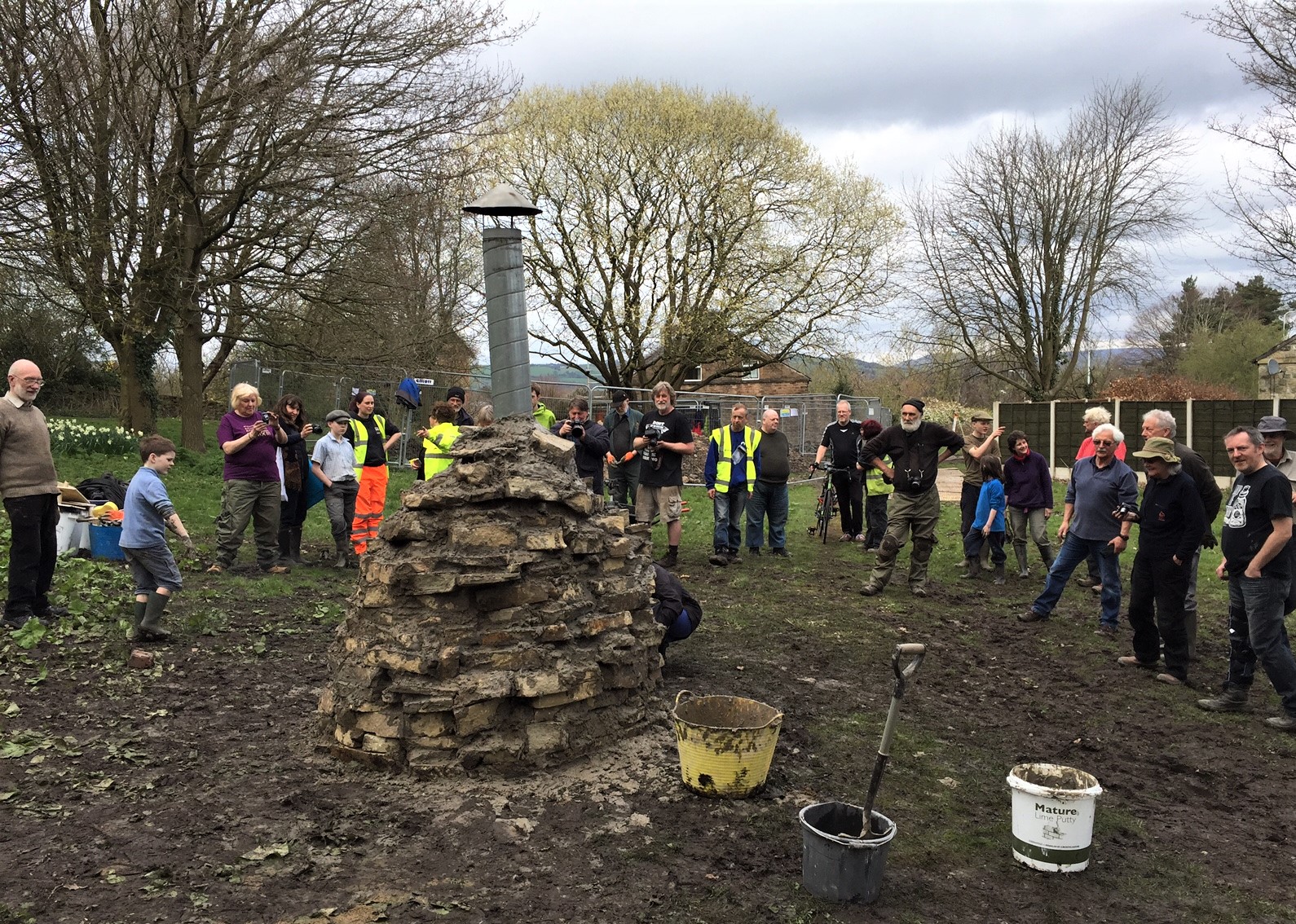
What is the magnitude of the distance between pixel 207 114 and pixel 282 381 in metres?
5.48

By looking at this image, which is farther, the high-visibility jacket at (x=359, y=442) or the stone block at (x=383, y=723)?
the high-visibility jacket at (x=359, y=442)

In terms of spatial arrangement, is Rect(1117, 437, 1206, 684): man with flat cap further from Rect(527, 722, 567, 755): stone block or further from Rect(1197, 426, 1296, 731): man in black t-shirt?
Rect(527, 722, 567, 755): stone block

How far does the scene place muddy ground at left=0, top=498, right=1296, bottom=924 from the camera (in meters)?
3.48

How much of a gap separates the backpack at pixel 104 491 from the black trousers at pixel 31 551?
2.80 m

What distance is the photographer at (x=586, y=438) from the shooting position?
33.3ft

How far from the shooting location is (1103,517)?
777cm

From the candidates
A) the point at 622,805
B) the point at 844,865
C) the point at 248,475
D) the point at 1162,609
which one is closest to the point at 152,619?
the point at 248,475

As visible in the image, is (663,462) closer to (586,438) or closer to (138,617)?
(586,438)

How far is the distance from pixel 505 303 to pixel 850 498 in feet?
25.5

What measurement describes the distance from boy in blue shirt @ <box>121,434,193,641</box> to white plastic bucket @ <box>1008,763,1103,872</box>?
18.2ft

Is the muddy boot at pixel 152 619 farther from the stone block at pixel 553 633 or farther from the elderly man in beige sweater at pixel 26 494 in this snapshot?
the stone block at pixel 553 633

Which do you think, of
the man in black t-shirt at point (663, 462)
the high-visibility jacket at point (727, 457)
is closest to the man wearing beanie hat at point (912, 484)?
the high-visibility jacket at point (727, 457)

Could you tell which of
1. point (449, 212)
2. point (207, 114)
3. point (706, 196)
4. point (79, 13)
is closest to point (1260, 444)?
point (207, 114)

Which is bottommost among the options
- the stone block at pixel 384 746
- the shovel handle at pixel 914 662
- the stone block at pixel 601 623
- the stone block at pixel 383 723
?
the stone block at pixel 384 746
